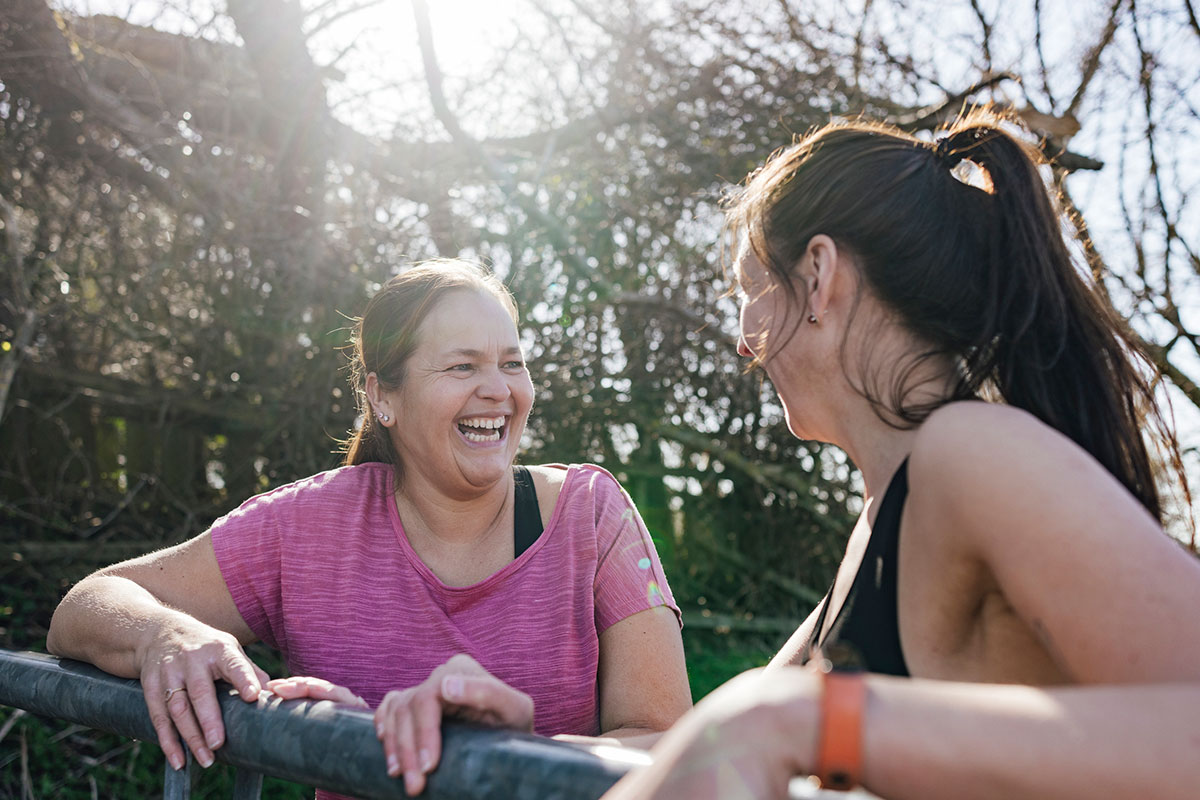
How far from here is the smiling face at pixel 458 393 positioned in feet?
7.54

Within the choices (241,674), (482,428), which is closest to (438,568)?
(482,428)

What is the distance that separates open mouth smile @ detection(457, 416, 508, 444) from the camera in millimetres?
2324

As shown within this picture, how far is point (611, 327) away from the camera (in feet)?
16.1

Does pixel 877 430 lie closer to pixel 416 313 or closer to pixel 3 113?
pixel 416 313

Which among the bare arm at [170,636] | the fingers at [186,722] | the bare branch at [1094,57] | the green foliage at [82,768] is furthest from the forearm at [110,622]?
the bare branch at [1094,57]

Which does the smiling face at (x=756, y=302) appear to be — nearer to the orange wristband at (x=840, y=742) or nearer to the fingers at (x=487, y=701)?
the fingers at (x=487, y=701)

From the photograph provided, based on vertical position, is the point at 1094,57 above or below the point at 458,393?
above

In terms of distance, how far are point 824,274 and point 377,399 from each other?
4.84 ft

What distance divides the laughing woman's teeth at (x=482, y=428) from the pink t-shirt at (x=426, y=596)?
0.90 ft

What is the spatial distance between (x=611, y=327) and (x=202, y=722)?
3.81 metres

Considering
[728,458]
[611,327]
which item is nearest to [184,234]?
[611,327]

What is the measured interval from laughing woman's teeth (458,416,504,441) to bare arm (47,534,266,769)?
660 mm

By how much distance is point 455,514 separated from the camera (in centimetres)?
226

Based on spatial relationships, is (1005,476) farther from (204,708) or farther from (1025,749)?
(204,708)
